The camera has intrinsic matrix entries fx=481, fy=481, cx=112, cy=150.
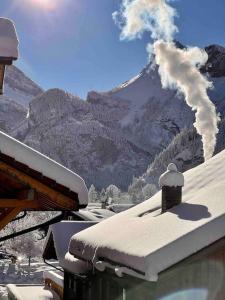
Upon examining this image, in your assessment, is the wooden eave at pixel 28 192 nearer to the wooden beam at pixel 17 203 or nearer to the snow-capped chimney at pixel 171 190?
the wooden beam at pixel 17 203

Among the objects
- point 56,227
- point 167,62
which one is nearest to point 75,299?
point 56,227

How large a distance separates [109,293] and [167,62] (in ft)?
73.7

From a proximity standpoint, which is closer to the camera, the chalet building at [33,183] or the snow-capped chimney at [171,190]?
the chalet building at [33,183]

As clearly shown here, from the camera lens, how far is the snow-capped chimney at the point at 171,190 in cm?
911

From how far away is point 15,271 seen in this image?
32094 millimetres

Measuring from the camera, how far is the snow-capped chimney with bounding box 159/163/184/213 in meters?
9.11

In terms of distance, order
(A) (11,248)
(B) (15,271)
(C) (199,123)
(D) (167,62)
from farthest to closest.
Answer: (A) (11,248) < (B) (15,271) < (D) (167,62) < (C) (199,123)

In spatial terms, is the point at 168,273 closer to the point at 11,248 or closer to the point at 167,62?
the point at 167,62

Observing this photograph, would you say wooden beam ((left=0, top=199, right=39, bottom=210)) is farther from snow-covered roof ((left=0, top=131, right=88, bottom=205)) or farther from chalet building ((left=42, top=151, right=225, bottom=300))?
chalet building ((left=42, top=151, right=225, bottom=300))

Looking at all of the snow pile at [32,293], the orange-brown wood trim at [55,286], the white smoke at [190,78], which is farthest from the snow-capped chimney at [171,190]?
the white smoke at [190,78]

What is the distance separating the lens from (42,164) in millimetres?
5293

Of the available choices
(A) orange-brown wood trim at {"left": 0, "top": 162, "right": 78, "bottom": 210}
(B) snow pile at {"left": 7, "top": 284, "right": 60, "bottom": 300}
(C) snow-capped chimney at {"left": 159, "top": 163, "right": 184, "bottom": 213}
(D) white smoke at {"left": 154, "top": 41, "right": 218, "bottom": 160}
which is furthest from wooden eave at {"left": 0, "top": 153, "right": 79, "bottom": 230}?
(D) white smoke at {"left": 154, "top": 41, "right": 218, "bottom": 160}

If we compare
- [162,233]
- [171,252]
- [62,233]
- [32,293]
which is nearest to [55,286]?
[32,293]

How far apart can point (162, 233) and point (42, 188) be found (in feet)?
7.66
